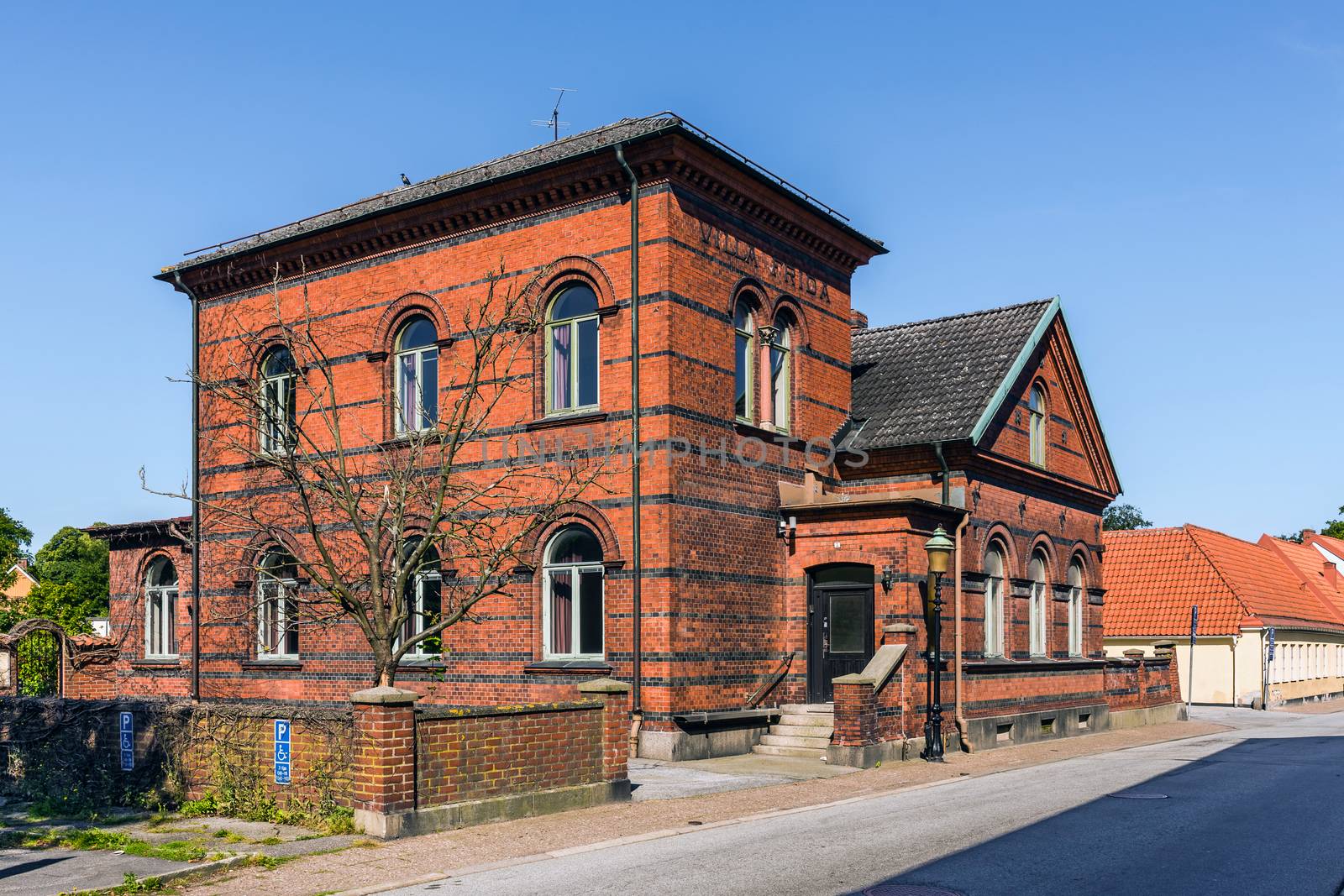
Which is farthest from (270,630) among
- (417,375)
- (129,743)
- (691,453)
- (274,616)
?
(129,743)

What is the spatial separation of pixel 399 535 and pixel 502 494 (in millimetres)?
4590

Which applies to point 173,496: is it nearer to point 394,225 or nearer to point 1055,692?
point 394,225

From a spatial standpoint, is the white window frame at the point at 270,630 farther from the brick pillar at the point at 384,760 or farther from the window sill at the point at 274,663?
the brick pillar at the point at 384,760

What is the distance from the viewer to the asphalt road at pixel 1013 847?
945 cm

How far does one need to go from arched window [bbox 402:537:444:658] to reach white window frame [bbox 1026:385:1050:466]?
12391 mm

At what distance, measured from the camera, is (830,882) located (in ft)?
30.9

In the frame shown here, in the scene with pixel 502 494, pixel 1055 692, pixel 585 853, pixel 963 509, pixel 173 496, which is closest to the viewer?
pixel 585 853

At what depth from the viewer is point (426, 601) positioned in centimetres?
2180

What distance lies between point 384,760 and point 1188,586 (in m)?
37.3

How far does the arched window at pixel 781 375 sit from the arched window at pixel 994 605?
16.1 feet

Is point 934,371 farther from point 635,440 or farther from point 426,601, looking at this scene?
point 426,601

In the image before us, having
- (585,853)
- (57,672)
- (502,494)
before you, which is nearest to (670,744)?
(502,494)

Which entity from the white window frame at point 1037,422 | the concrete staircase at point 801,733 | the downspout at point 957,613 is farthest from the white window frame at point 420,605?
the white window frame at point 1037,422

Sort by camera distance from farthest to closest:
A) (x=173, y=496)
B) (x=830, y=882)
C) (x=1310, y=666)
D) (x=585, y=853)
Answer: (x=1310, y=666) → (x=173, y=496) → (x=585, y=853) → (x=830, y=882)
